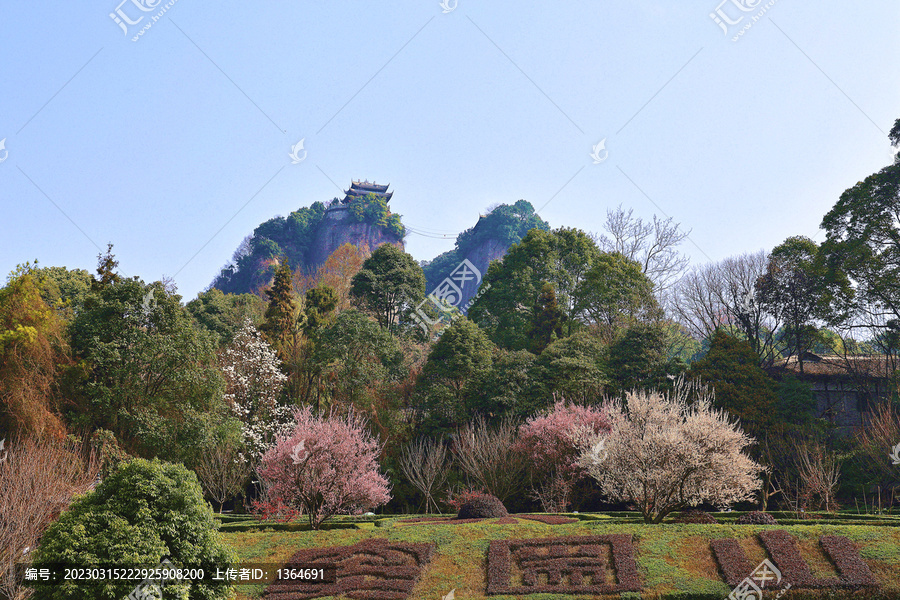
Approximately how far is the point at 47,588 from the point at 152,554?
144cm

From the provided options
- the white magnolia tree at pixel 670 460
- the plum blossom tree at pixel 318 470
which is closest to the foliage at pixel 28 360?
the plum blossom tree at pixel 318 470

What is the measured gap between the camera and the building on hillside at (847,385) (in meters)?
26.5

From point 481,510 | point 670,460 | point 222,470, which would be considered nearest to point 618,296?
point 481,510

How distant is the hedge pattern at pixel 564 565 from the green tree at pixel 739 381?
12.6 meters

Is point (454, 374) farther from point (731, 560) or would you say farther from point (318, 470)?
point (731, 560)

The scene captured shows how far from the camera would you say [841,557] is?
1198 centimetres

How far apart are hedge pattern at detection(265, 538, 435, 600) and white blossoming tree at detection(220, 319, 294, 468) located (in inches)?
454

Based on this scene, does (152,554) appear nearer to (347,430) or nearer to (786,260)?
(347,430)

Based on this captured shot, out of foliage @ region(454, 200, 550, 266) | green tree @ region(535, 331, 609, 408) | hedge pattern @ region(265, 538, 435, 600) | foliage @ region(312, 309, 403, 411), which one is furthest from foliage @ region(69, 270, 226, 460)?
foliage @ region(454, 200, 550, 266)

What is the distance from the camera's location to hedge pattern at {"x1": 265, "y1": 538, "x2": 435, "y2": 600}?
1234 centimetres

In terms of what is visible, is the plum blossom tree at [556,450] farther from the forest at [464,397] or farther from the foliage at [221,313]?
the foliage at [221,313]

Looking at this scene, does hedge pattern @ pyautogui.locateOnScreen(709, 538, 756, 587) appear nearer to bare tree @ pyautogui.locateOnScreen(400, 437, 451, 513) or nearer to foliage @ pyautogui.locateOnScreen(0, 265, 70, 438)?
bare tree @ pyautogui.locateOnScreen(400, 437, 451, 513)

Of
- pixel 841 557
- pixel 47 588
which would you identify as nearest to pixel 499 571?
pixel 841 557

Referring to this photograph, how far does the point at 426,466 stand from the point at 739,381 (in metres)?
12.0
